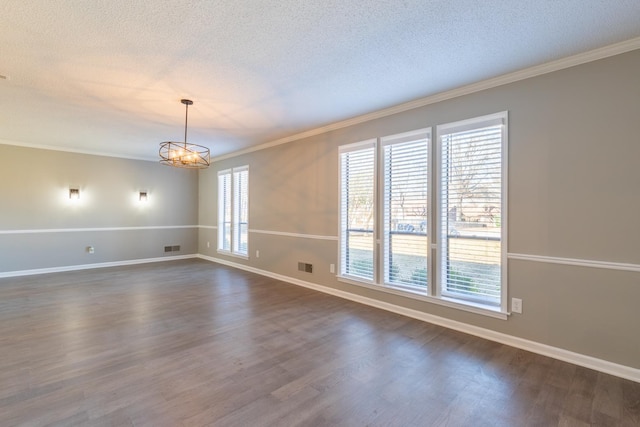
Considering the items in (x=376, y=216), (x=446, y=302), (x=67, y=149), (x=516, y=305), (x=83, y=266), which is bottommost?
(x=83, y=266)

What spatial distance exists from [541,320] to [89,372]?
4.10 m

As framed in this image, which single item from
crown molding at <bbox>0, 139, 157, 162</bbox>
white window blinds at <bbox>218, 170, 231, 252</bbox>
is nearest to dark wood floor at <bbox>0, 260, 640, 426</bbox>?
white window blinds at <bbox>218, 170, 231, 252</bbox>

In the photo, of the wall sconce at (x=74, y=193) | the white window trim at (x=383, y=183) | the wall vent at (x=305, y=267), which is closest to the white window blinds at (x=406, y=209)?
the white window trim at (x=383, y=183)

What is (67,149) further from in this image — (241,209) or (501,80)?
(501,80)

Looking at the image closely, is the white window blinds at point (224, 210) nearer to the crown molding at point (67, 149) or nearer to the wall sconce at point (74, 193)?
the crown molding at point (67, 149)

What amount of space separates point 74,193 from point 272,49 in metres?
6.48

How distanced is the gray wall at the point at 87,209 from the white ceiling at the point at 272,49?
2688 mm

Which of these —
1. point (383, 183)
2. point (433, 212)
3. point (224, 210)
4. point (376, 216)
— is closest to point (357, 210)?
point (376, 216)

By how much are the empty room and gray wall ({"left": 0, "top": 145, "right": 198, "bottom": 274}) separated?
4.30ft

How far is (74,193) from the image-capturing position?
6.57 m

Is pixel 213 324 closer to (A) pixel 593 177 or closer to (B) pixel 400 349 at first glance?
(B) pixel 400 349

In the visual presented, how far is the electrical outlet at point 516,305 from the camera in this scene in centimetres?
300

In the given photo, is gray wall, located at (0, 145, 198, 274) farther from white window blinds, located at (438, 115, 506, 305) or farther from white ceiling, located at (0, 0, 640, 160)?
white window blinds, located at (438, 115, 506, 305)

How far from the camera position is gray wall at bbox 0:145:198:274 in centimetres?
595
